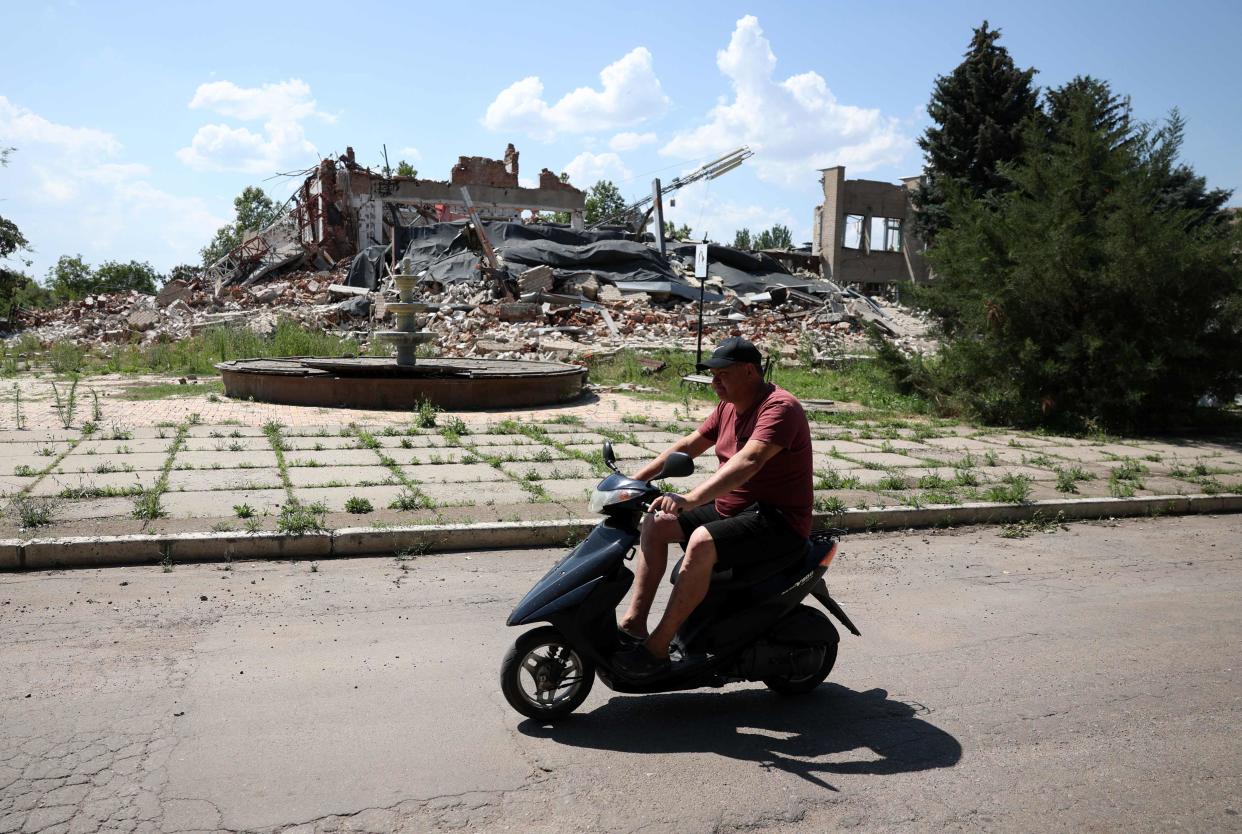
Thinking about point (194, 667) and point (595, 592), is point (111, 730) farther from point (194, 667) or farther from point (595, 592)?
point (595, 592)

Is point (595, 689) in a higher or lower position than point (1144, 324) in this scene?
lower

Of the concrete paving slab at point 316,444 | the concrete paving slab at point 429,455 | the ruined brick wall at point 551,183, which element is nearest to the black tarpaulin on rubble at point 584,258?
the ruined brick wall at point 551,183

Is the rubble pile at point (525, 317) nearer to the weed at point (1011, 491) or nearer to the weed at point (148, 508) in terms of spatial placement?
the weed at point (1011, 491)

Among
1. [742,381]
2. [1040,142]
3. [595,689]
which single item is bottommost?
[595,689]

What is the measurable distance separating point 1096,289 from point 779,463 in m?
9.97

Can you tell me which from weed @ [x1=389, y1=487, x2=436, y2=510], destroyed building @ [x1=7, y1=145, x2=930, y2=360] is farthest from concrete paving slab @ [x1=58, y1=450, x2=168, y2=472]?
destroyed building @ [x1=7, y1=145, x2=930, y2=360]

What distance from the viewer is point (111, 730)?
368cm

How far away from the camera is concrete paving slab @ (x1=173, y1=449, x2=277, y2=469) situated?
28.7ft

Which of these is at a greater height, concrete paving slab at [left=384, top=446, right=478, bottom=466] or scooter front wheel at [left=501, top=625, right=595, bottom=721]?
concrete paving slab at [left=384, top=446, right=478, bottom=466]

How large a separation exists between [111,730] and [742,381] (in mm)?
2746

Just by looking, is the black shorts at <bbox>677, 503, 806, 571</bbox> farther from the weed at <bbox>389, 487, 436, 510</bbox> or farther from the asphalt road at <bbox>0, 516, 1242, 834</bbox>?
the weed at <bbox>389, 487, 436, 510</bbox>

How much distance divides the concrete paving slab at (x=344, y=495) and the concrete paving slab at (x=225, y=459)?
123 centimetres

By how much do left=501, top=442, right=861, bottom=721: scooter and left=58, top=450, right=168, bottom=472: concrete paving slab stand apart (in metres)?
5.87

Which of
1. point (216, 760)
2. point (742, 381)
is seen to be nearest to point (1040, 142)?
point (742, 381)
